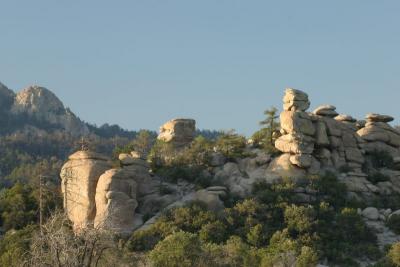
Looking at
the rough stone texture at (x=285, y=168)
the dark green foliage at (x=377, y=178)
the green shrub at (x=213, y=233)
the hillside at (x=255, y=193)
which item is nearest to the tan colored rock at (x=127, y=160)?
the hillside at (x=255, y=193)

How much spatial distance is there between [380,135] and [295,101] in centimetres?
786

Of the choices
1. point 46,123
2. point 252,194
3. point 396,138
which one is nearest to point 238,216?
point 252,194

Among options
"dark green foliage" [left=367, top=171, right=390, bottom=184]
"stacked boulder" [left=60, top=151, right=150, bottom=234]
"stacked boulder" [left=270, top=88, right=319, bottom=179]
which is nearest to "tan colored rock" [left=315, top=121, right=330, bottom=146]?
"stacked boulder" [left=270, top=88, right=319, bottom=179]

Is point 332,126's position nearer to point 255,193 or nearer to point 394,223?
point 255,193

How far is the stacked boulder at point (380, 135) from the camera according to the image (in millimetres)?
58428

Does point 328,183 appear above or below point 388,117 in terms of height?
below

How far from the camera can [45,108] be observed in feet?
584

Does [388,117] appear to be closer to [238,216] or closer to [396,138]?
[396,138]

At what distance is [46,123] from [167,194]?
5006 inches

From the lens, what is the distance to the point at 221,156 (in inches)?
2218

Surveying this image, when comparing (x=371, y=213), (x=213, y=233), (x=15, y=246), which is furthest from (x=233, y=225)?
(x=15, y=246)

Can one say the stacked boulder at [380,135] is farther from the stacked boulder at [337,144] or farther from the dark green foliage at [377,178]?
the dark green foliage at [377,178]

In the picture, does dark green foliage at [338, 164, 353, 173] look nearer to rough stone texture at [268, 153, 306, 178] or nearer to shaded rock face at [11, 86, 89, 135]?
rough stone texture at [268, 153, 306, 178]

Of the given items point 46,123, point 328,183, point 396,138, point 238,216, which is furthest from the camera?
point 46,123
